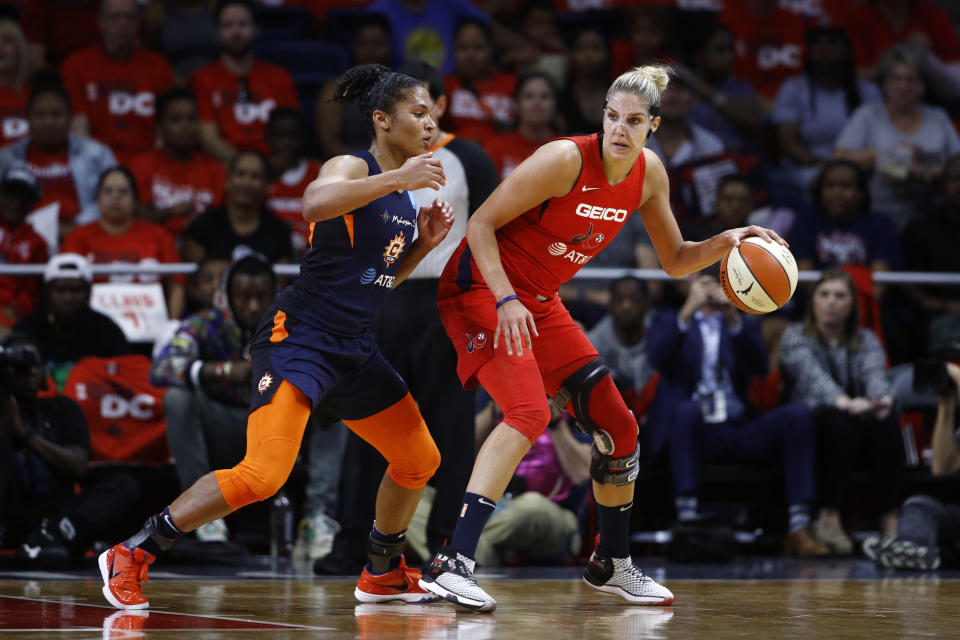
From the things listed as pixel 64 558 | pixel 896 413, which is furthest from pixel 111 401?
pixel 896 413

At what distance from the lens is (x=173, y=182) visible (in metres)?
8.77

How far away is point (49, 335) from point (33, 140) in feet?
6.32

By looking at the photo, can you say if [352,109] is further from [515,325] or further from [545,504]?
[515,325]

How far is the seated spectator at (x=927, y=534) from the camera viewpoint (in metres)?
6.49

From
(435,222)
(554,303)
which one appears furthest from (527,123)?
(435,222)

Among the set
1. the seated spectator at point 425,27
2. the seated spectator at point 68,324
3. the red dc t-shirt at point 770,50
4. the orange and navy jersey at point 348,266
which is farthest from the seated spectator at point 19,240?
the red dc t-shirt at point 770,50

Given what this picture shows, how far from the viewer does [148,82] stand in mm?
9289

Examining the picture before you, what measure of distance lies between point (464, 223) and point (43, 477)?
2.60m

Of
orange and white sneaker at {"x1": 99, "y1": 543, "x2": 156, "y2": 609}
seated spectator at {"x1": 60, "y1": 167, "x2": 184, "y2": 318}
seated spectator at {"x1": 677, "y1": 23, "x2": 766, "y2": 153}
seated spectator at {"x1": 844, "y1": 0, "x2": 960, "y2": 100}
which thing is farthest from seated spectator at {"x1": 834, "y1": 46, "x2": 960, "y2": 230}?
orange and white sneaker at {"x1": 99, "y1": 543, "x2": 156, "y2": 609}

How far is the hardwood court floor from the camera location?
3.92m

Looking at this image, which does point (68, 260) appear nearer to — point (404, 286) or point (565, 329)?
point (404, 286)

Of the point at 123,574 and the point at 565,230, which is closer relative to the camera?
the point at 123,574

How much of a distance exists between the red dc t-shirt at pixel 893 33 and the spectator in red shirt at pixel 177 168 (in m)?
5.58

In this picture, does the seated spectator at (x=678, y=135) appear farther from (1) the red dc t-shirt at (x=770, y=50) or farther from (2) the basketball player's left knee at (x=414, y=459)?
(2) the basketball player's left knee at (x=414, y=459)
